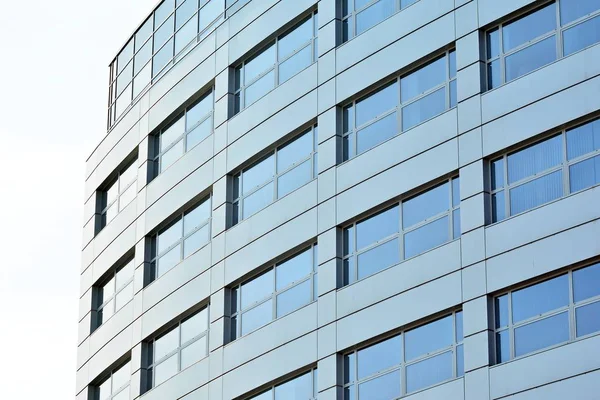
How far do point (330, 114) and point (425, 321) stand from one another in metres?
6.78

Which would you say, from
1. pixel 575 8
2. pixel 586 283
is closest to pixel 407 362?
pixel 586 283

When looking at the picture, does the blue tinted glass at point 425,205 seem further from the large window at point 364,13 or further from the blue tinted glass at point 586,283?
the large window at point 364,13

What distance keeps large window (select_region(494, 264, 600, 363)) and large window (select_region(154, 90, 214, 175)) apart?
14.3 meters

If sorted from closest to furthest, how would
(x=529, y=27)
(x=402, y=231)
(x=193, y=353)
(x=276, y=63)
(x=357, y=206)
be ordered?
(x=529, y=27) < (x=402, y=231) < (x=357, y=206) < (x=276, y=63) < (x=193, y=353)

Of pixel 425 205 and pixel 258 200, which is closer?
pixel 425 205

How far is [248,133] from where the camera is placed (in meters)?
39.3

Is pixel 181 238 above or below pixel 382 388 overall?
above

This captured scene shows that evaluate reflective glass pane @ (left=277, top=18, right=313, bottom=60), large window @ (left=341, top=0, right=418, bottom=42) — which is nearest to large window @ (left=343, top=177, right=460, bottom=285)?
large window @ (left=341, top=0, right=418, bottom=42)

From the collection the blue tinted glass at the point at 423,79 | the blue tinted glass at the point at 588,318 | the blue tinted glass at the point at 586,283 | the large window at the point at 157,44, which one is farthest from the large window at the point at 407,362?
the large window at the point at 157,44

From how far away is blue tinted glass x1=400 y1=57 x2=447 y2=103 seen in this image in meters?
33.4

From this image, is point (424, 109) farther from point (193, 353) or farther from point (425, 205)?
point (193, 353)

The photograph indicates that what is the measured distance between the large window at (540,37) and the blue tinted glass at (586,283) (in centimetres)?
478

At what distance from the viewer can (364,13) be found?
3622 cm

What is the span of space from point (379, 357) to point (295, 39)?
10092 millimetres
